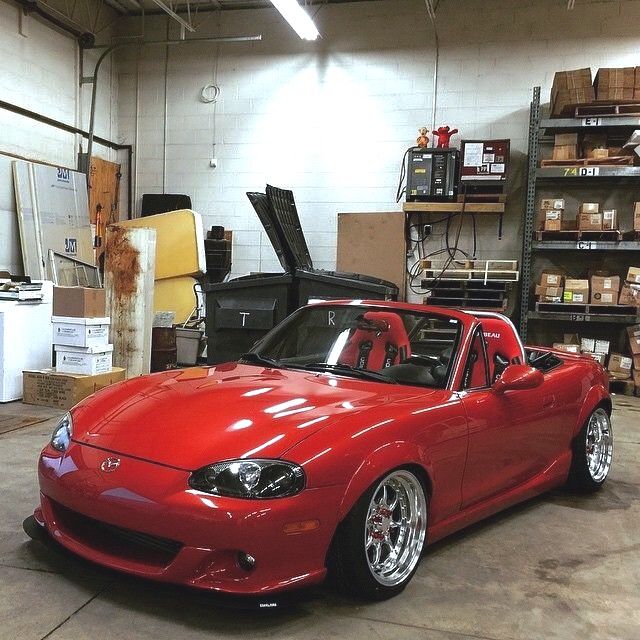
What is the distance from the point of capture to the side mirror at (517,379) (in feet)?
9.18

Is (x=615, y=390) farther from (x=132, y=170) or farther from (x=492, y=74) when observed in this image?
(x=132, y=170)

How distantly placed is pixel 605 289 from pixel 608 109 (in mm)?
2102

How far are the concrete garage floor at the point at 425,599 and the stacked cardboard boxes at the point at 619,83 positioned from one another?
5.91 m

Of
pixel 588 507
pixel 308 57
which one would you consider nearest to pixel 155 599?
pixel 588 507

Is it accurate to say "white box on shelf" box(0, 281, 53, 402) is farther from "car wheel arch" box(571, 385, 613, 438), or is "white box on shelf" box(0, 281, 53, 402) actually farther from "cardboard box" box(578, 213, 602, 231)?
"cardboard box" box(578, 213, 602, 231)

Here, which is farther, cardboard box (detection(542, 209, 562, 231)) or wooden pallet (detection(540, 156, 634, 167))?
cardboard box (detection(542, 209, 562, 231))

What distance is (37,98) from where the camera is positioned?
8.56 m

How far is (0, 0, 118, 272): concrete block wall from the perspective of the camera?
26.0ft

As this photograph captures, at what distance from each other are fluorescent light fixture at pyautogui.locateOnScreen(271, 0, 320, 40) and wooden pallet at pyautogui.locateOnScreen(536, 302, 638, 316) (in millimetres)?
4333

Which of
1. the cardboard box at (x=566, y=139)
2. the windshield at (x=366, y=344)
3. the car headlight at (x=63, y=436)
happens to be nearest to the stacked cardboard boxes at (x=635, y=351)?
the cardboard box at (x=566, y=139)

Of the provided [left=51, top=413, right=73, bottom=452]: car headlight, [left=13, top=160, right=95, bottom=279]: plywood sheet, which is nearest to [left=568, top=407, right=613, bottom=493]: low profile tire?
[left=51, top=413, right=73, bottom=452]: car headlight

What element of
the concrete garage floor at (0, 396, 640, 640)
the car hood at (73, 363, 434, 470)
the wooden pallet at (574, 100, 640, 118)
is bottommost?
the concrete garage floor at (0, 396, 640, 640)

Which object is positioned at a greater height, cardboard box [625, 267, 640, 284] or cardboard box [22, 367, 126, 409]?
cardboard box [625, 267, 640, 284]

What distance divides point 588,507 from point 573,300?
4.64 meters
